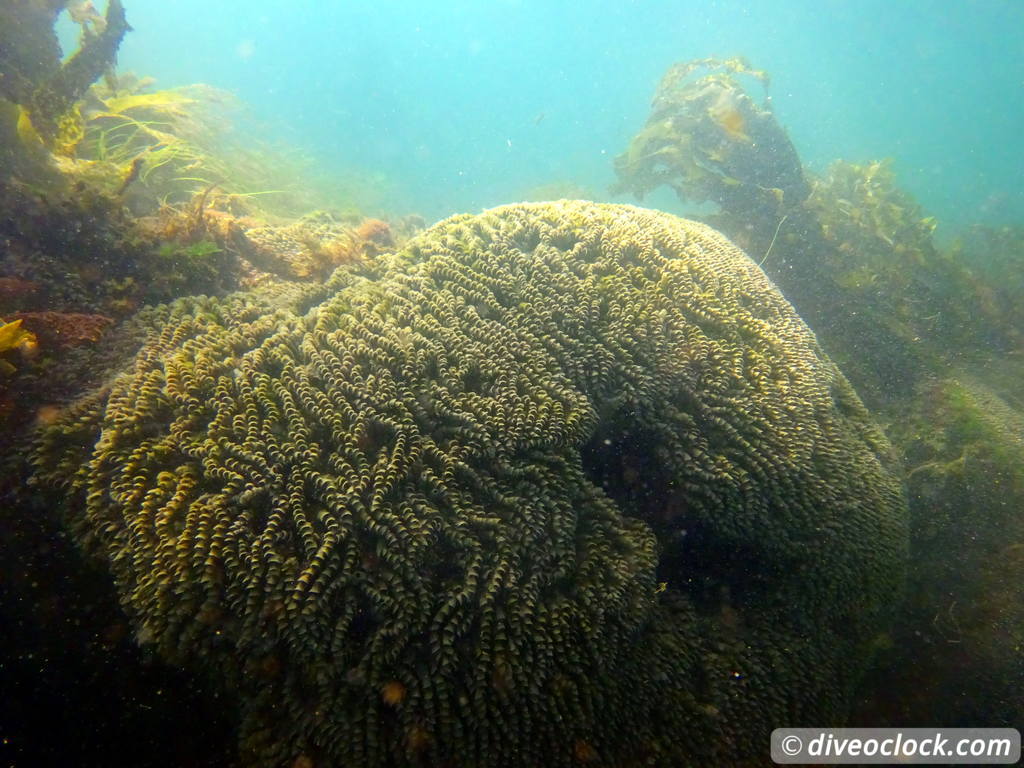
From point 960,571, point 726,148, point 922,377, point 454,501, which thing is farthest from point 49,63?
point 922,377

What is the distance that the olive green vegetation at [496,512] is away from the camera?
2.46m

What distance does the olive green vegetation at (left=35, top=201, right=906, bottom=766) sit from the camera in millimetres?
2459

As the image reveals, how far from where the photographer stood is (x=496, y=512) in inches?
116

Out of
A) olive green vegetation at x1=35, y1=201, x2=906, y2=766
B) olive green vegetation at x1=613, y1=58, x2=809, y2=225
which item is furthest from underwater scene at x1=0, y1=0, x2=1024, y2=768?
olive green vegetation at x1=613, y1=58, x2=809, y2=225

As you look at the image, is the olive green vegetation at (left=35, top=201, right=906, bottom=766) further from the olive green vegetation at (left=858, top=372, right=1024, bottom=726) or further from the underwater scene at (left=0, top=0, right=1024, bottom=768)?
the olive green vegetation at (left=858, top=372, right=1024, bottom=726)

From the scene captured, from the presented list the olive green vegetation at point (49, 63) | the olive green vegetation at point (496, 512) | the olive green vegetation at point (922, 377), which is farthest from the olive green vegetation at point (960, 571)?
the olive green vegetation at point (49, 63)

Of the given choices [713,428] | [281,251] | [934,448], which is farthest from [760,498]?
[281,251]

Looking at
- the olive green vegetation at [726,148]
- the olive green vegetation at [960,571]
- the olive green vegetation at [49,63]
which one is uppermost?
the olive green vegetation at [726,148]

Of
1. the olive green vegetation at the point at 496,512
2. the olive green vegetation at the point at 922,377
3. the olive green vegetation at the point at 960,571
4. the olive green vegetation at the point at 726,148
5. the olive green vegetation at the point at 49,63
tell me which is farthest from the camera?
the olive green vegetation at the point at 726,148

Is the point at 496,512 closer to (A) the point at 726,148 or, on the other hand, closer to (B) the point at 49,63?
(B) the point at 49,63

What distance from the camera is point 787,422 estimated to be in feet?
12.4

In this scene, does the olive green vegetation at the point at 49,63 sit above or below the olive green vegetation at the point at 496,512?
above

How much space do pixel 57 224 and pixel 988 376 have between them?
1209cm

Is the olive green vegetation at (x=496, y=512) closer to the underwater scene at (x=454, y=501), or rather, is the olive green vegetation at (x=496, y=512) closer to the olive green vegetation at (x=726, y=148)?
the underwater scene at (x=454, y=501)
